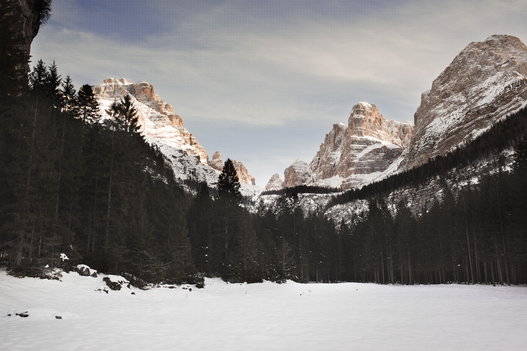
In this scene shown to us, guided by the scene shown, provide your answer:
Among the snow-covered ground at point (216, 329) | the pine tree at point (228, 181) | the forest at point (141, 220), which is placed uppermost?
the pine tree at point (228, 181)

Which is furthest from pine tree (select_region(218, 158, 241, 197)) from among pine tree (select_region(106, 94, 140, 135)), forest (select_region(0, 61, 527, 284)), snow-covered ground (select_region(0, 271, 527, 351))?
snow-covered ground (select_region(0, 271, 527, 351))

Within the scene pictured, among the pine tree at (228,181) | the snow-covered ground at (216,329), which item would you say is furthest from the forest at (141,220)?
the snow-covered ground at (216,329)

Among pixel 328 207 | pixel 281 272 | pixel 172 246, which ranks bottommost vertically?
pixel 281 272

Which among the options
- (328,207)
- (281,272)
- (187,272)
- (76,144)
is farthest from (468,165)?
(76,144)

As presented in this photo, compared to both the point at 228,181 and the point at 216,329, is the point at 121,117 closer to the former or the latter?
the point at 228,181

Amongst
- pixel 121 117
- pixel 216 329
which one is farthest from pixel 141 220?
pixel 216 329

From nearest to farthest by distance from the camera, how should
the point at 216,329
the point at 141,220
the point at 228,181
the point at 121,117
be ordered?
the point at 216,329 < the point at 141,220 < the point at 121,117 < the point at 228,181

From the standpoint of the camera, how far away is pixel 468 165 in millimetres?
126688

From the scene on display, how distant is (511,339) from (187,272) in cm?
3443

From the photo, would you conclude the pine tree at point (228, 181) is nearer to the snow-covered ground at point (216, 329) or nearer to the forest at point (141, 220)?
the forest at point (141, 220)

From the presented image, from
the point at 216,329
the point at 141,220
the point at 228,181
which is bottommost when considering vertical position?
the point at 216,329

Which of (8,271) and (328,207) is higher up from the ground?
(328,207)

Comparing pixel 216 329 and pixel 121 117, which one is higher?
pixel 121 117

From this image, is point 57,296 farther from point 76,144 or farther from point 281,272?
point 281,272
